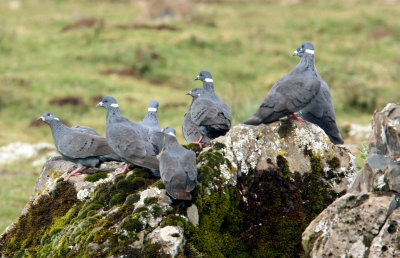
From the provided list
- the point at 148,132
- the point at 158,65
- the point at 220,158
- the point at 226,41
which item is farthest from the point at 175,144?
the point at 226,41

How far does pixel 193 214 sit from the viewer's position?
6.87 m

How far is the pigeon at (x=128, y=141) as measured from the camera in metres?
8.12

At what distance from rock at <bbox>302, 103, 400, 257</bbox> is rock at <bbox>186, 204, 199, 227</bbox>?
1.33m

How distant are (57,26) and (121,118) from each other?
23.8 m

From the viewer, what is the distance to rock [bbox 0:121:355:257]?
662 cm

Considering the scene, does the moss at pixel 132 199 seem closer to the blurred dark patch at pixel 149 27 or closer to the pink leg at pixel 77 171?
the pink leg at pixel 77 171

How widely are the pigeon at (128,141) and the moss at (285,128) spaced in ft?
5.84

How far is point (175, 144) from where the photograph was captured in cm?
772

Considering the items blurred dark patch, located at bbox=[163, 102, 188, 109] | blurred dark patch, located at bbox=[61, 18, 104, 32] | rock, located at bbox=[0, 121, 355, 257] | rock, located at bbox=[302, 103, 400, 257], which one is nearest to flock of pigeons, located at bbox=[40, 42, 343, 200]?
rock, located at bbox=[0, 121, 355, 257]

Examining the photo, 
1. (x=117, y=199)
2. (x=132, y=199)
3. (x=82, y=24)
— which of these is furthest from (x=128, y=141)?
(x=82, y=24)

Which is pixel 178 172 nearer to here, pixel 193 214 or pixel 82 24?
pixel 193 214

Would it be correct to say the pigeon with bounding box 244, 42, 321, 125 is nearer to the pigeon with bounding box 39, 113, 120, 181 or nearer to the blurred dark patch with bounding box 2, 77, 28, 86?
the pigeon with bounding box 39, 113, 120, 181

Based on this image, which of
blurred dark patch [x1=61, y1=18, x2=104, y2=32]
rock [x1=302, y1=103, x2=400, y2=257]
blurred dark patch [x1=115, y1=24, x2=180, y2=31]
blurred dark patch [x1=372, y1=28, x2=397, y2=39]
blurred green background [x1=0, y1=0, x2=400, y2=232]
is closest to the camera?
rock [x1=302, y1=103, x2=400, y2=257]

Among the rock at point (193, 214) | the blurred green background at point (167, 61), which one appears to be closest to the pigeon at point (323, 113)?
the rock at point (193, 214)
